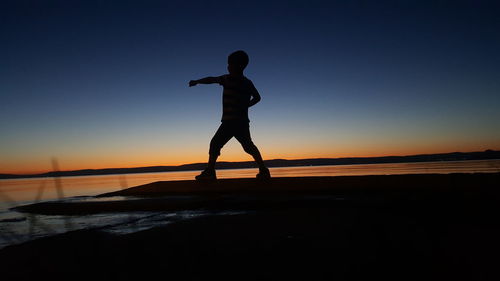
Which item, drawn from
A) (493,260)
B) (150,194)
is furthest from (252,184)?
(493,260)

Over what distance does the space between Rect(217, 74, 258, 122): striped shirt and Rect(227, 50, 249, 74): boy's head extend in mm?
153

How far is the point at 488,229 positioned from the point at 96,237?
2547mm

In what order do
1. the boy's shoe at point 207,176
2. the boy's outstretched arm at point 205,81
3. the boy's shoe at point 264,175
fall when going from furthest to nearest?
the boy's shoe at point 207,176, the boy's outstretched arm at point 205,81, the boy's shoe at point 264,175

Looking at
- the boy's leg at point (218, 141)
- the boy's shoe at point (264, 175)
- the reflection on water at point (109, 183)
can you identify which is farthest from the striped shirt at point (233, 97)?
the reflection on water at point (109, 183)

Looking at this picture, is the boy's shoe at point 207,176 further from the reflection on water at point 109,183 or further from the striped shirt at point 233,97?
the reflection on water at point 109,183

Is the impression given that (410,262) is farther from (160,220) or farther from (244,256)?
(160,220)

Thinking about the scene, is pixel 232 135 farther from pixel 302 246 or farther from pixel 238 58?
pixel 302 246

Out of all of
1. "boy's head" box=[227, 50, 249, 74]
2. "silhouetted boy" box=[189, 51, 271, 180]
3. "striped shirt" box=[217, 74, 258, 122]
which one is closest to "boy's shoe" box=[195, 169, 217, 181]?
"silhouetted boy" box=[189, 51, 271, 180]

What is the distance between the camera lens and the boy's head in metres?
6.29

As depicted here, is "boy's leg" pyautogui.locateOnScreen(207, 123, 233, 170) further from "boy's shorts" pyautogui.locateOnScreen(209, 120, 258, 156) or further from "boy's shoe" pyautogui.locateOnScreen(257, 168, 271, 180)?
"boy's shoe" pyautogui.locateOnScreen(257, 168, 271, 180)

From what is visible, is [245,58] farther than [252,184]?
Yes

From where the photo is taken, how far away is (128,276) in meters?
1.37

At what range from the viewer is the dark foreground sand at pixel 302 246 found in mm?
1354

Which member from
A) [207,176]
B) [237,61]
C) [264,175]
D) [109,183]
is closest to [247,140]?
[264,175]
